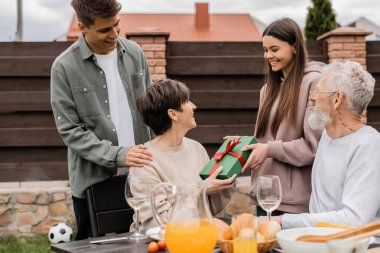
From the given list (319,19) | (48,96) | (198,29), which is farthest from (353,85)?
(198,29)

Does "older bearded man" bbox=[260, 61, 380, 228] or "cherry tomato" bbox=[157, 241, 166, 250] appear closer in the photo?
"cherry tomato" bbox=[157, 241, 166, 250]

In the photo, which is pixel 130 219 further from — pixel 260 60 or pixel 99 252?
pixel 260 60

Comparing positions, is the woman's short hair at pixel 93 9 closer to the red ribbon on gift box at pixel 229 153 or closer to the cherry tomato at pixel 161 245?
the red ribbon on gift box at pixel 229 153

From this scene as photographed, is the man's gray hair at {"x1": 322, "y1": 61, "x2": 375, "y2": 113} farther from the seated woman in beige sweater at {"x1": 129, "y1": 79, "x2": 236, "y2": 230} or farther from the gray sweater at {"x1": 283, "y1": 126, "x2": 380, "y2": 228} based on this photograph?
the seated woman in beige sweater at {"x1": 129, "y1": 79, "x2": 236, "y2": 230}

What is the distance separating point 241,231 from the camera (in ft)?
5.86

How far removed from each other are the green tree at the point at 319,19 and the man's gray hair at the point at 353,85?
1466 centimetres

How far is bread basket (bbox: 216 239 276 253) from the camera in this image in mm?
1926

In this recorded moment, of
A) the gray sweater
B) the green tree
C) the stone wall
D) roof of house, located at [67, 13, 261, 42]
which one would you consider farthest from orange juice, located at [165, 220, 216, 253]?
roof of house, located at [67, 13, 261, 42]

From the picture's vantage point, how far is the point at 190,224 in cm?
179

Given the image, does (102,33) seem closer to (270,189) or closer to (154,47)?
(270,189)

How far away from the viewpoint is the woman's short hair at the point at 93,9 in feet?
8.99

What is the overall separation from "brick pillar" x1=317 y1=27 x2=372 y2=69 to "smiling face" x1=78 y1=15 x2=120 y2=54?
3821 mm

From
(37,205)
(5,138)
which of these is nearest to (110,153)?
(37,205)

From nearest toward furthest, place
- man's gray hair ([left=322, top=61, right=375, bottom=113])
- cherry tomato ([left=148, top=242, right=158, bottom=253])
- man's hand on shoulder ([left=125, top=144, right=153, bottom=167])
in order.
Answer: cherry tomato ([left=148, top=242, right=158, bottom=253]), man's gray hair ([left=322, top=61, right=375, bottom=113]), man's hand on shoulder ([left=125, top=144, right=153, bottom=167])
